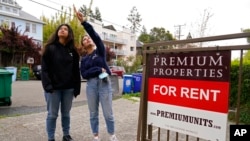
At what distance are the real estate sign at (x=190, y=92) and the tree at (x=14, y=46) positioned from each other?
24030mm

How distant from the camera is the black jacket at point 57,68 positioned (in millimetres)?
4090

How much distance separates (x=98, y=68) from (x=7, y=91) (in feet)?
15.8

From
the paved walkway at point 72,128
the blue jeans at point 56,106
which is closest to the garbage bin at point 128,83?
the paved walkway at point 72,128

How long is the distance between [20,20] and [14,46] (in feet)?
40.9

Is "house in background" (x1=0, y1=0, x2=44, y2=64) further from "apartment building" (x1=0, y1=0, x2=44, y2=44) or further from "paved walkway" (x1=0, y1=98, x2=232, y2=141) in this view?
"paved walkway" (x1=0, y1=98, x2=232, y2=141)

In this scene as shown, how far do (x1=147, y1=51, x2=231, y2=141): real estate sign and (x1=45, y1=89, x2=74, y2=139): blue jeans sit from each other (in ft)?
5.40

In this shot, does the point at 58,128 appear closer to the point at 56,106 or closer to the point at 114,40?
the point at 56,106

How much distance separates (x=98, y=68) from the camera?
4.12 metres

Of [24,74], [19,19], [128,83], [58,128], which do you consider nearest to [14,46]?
[24,74]

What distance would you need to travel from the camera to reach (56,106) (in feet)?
13.7

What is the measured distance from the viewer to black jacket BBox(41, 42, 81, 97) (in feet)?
13.4

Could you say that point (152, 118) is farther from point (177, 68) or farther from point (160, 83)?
point (177, 68)

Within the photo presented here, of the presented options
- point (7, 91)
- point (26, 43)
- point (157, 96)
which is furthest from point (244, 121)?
point (26, 43)

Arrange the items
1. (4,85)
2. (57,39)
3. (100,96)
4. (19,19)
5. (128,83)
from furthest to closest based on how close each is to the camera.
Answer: (19,19)
(128,83)
(4,85)
(57,39)
(100,96)
